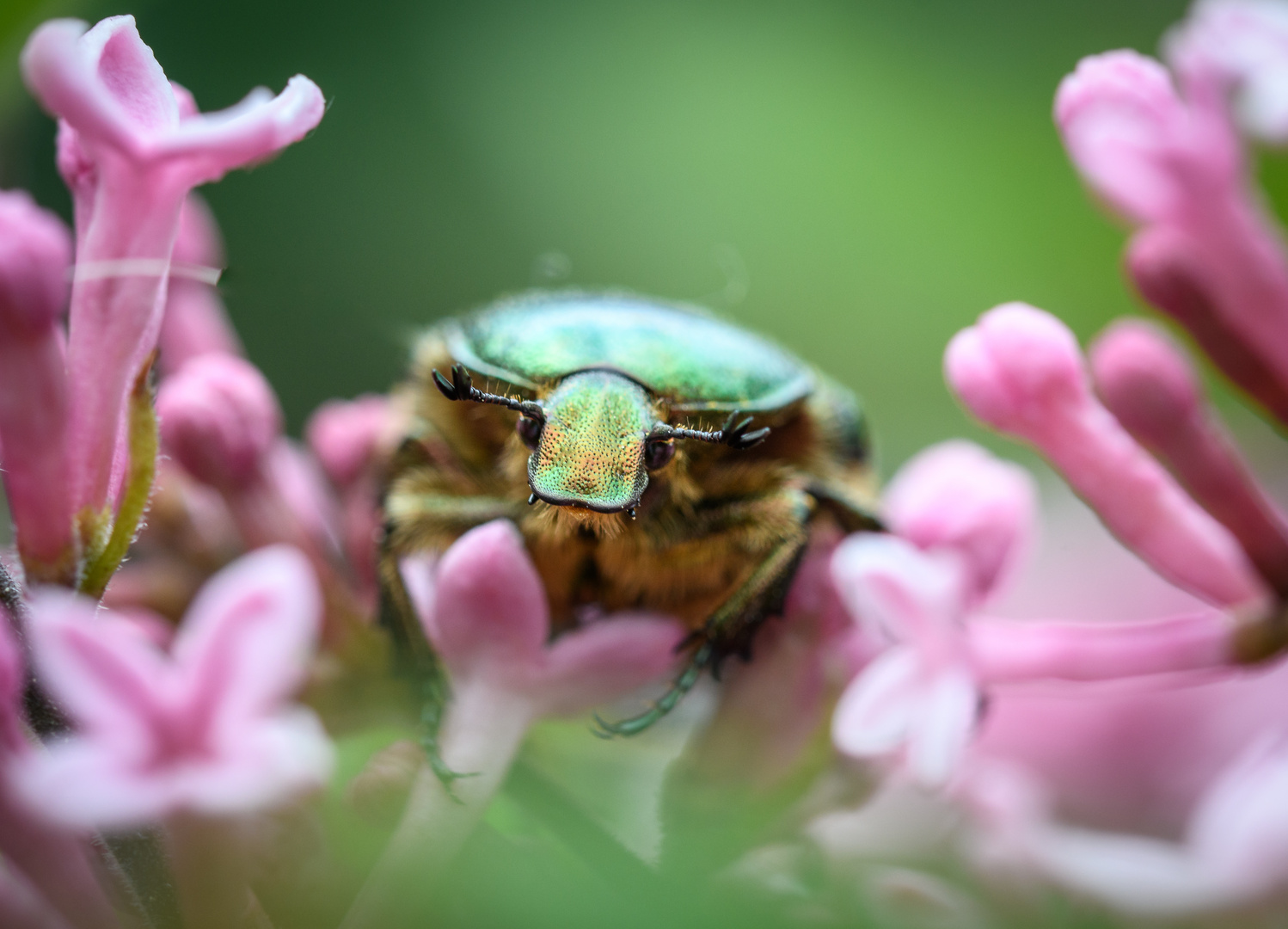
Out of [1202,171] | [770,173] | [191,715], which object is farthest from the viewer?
[770,173]

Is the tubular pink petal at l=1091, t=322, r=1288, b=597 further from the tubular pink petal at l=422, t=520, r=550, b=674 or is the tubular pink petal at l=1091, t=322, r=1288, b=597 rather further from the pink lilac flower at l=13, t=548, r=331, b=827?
the pink lilac flower at l=13, t=548, r=331, b=827

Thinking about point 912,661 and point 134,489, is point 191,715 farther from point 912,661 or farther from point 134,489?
point 912,661

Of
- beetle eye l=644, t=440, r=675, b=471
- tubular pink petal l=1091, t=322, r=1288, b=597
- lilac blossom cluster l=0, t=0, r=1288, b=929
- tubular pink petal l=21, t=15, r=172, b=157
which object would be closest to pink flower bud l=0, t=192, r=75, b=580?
lilac blossom cluster l=0, t=0, r=1288, b=929

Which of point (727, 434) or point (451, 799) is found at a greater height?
point (727, 434)

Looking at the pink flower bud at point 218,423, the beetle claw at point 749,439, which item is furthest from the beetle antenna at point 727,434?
the pink flower bud at point 218,423

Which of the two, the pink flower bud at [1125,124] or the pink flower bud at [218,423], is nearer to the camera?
the pink flower bud at [1125,124]

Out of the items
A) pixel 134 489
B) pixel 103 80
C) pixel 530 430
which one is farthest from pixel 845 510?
pixel 103 80

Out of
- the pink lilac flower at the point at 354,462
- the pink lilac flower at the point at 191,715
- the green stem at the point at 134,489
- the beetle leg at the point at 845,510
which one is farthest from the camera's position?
the pink lilac flower at the point at 354,462

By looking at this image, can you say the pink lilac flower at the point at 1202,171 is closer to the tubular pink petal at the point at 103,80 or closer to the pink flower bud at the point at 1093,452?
the pink flower bud at the point at 1093,452
